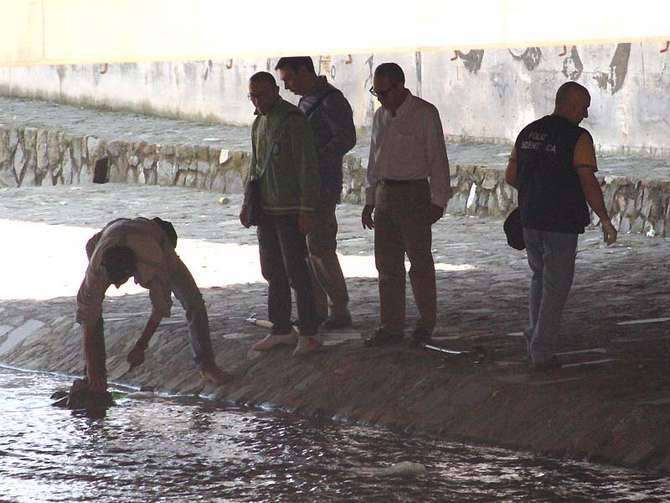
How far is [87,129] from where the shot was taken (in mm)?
24484

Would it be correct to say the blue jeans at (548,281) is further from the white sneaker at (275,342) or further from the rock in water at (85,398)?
the rock in water at (85,398)

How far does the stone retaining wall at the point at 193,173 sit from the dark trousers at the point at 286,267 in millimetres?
6493

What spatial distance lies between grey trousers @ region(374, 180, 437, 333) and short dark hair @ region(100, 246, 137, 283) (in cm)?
172

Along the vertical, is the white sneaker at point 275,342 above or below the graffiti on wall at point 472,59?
below

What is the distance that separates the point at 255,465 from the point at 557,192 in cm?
235

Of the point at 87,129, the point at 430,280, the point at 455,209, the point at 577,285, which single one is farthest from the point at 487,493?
the point at 87,129

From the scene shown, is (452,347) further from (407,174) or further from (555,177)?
(555,177)

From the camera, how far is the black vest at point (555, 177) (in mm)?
9469

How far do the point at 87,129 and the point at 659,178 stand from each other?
1055 cm

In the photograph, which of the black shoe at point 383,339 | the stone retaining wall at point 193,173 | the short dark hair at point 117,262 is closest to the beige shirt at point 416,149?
the black shoe at point 383,339

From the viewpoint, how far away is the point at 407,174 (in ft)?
34.1

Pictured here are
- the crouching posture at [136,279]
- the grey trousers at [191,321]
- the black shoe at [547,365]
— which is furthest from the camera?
the grey trousers at [191,321]

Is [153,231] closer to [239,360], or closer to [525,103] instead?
[239,360]

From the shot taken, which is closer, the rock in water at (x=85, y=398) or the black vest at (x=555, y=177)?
the black vest at (x=555, y=177)
